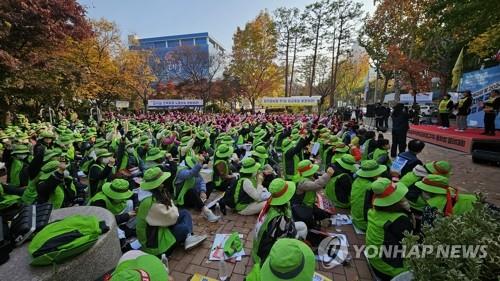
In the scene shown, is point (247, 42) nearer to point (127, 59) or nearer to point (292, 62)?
point (292, 62)

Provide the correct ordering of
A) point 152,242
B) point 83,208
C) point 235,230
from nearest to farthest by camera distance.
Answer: point 152,242 < point 83,208 < point 235,230

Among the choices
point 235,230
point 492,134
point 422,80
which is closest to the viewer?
point 235,230

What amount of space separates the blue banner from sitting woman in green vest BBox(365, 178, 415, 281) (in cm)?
1187

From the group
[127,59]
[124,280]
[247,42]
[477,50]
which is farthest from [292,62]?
[124,280]

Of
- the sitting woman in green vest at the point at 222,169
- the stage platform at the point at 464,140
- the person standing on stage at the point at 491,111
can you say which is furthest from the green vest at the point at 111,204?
the person standing on stage at the point at 491,111

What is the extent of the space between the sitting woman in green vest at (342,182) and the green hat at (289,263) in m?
3.43

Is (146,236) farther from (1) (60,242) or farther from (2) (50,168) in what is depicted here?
(2) (50,168)

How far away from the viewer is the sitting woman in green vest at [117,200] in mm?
3867

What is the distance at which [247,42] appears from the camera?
31156 mm

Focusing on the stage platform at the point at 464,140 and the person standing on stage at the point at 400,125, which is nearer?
the stage platform at the point at 464,140

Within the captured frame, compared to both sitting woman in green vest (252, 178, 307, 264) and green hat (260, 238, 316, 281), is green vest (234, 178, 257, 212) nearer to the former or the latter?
sitting woman in green vest (252, 178, 307, 264)

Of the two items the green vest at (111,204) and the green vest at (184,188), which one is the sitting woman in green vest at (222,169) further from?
the green vest at (111,204)

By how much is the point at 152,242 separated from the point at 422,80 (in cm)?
2665

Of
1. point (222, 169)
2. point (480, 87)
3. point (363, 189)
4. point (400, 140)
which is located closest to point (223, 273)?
point (363, 189)
